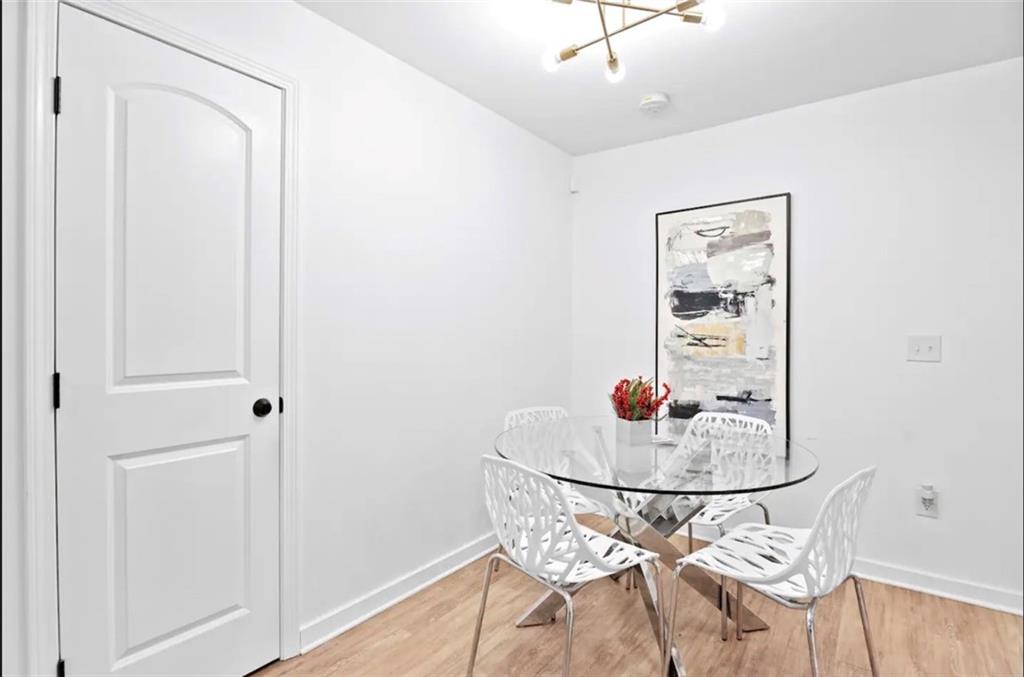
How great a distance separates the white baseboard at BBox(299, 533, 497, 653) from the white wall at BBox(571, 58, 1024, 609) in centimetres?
166

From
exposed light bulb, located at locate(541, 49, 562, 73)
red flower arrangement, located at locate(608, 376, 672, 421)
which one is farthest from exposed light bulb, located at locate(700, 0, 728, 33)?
red flower arrangement, located at locate(608, 376, 672, 421)

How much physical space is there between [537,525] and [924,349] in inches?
83.9

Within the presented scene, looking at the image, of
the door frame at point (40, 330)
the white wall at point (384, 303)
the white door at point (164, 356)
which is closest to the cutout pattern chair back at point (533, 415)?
the white wall at point (384, 303)

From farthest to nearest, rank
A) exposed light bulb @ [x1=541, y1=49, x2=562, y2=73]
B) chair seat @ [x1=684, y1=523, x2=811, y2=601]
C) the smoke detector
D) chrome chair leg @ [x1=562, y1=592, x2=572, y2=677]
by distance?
the smoke detector < exposed light bulb @ [x1=541, y1=49, x2=562, y2=73] < chair seat @ [x1=684, y1=523, x2=811, y2=601] < chrome chair leg @ [x1=562, y1=592, x2=572, y2=677]

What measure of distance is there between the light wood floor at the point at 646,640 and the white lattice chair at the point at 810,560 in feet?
1.45

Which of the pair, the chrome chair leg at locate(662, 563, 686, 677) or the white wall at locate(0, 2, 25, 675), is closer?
the white wall at locate(0, 2, 25, 675)

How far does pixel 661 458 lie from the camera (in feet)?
6.84

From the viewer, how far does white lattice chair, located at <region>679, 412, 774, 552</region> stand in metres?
2.14

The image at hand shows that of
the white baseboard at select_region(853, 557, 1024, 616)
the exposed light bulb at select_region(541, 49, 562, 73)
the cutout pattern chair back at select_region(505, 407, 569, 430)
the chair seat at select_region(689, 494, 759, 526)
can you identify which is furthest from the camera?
the cutout pattern chair back at select_region(505, 407, 569, 430)

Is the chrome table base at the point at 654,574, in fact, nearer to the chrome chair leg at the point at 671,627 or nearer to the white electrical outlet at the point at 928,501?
the chrome chair leg at the point at 671,627

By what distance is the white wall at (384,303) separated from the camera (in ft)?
6.55

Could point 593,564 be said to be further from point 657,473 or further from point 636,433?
point 636,433

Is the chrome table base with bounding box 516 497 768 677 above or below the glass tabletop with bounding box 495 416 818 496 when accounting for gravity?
below

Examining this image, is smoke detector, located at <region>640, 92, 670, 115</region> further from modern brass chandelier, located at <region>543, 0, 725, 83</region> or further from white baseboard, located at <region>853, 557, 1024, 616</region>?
white baseboard, located at <region>853, 557, 1024, 616</region>
